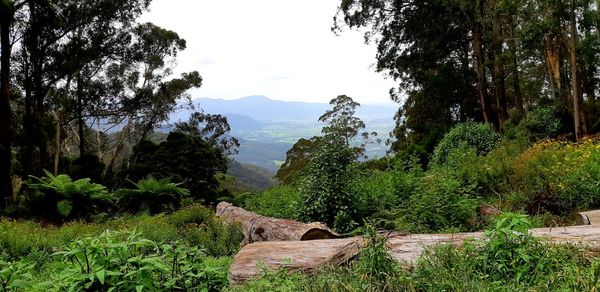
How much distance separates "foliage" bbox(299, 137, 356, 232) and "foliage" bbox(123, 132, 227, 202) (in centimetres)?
1227

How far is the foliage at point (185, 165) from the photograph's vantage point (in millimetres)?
19828

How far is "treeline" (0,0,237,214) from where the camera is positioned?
1991 centimetres

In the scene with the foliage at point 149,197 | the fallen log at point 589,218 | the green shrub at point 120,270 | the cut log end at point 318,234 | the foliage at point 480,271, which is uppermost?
the green shrub at point 120,270

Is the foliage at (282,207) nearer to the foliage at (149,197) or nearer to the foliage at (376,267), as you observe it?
the foliage at (376,267)

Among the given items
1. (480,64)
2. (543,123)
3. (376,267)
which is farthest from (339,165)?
(480,64)

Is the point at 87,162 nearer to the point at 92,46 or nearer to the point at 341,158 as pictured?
the point at 92,46

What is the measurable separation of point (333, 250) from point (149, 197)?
1202cm

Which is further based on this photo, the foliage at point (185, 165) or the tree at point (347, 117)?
the tree at point (347, 117)

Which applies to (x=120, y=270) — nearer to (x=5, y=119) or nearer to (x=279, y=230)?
(x=279, y=230)

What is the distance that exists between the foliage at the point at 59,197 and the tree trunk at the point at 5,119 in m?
2.80

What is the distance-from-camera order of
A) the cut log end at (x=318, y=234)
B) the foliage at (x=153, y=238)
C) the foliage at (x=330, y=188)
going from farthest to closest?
1. the foliage at (x=153, y=238)
2. the foliage at (x=330, y=188)
3. the cut log end at (x=318, y=234)

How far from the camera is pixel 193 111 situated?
3088 centimetres

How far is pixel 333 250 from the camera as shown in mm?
4238

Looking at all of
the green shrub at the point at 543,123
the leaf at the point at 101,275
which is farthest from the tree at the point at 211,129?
the leaf at the point at 101,275
